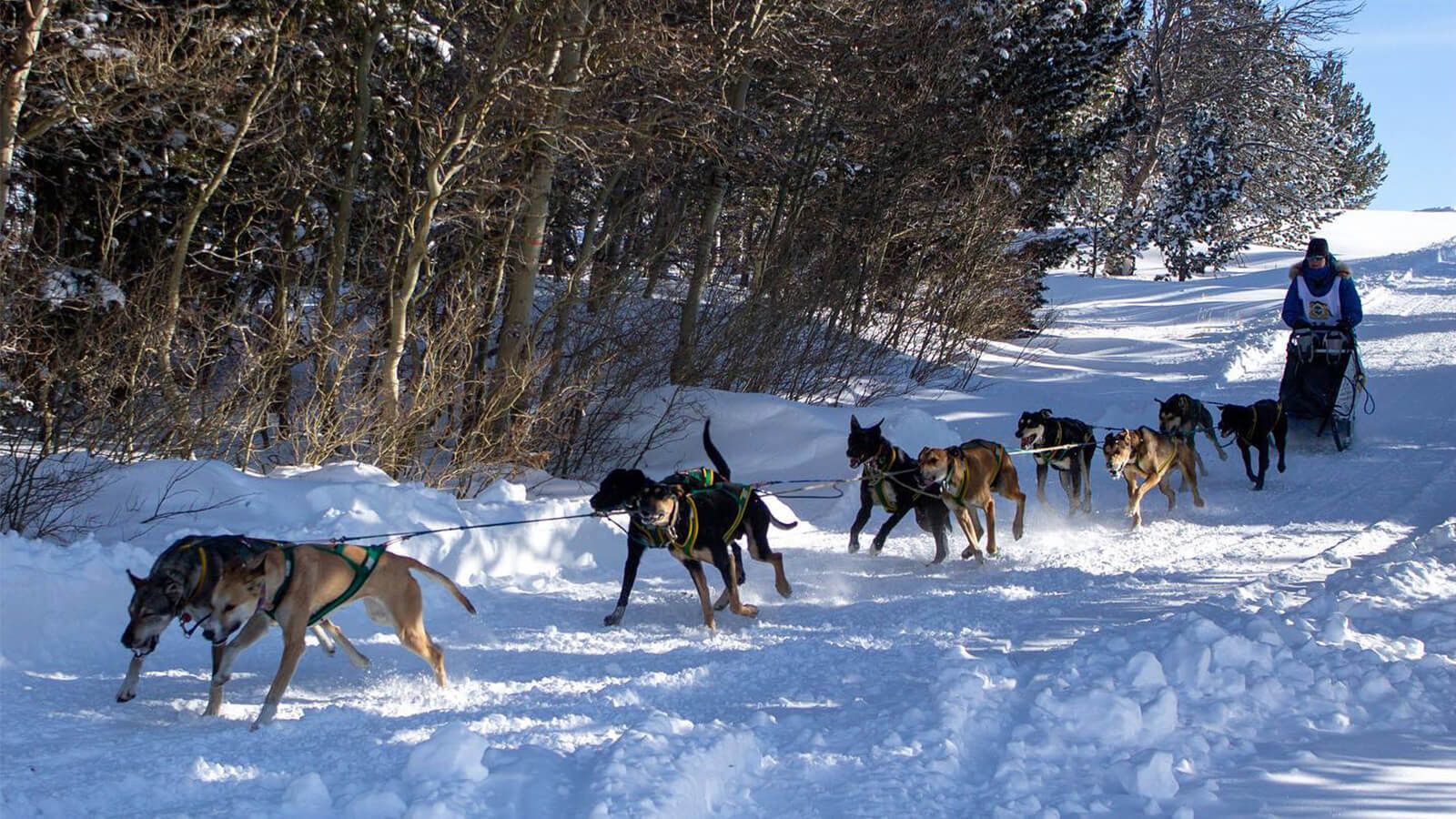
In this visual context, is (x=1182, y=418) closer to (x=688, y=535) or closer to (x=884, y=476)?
(x=884, y=476)

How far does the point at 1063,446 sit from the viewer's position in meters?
10.1

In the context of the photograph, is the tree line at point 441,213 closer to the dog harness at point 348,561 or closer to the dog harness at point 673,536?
the dog harness at point 673,536

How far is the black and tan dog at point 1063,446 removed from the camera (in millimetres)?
10281

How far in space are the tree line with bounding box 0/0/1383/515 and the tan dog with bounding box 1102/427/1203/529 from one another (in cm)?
505

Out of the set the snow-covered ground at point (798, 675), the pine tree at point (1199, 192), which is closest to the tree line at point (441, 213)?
the snow-covered ground at point (798, 675)

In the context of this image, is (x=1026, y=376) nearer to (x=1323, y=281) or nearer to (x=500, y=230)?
(x=1323, y=281)

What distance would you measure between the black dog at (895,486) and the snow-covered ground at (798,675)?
0.34m

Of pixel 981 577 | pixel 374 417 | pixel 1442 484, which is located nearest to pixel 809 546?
pixel 981 577

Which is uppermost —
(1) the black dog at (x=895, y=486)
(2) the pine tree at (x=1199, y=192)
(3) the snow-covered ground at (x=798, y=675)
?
(2) the pine tree at (x=1199, y=192)

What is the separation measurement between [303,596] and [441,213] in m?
6.65

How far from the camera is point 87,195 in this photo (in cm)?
1111

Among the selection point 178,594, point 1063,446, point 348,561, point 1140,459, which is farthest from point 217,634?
point 1140,459

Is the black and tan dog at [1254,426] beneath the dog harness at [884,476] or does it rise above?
above

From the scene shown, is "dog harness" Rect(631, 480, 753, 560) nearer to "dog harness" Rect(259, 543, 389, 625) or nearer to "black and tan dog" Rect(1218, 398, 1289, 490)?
"dog harness" Rect(259, 543, 389, 625)
